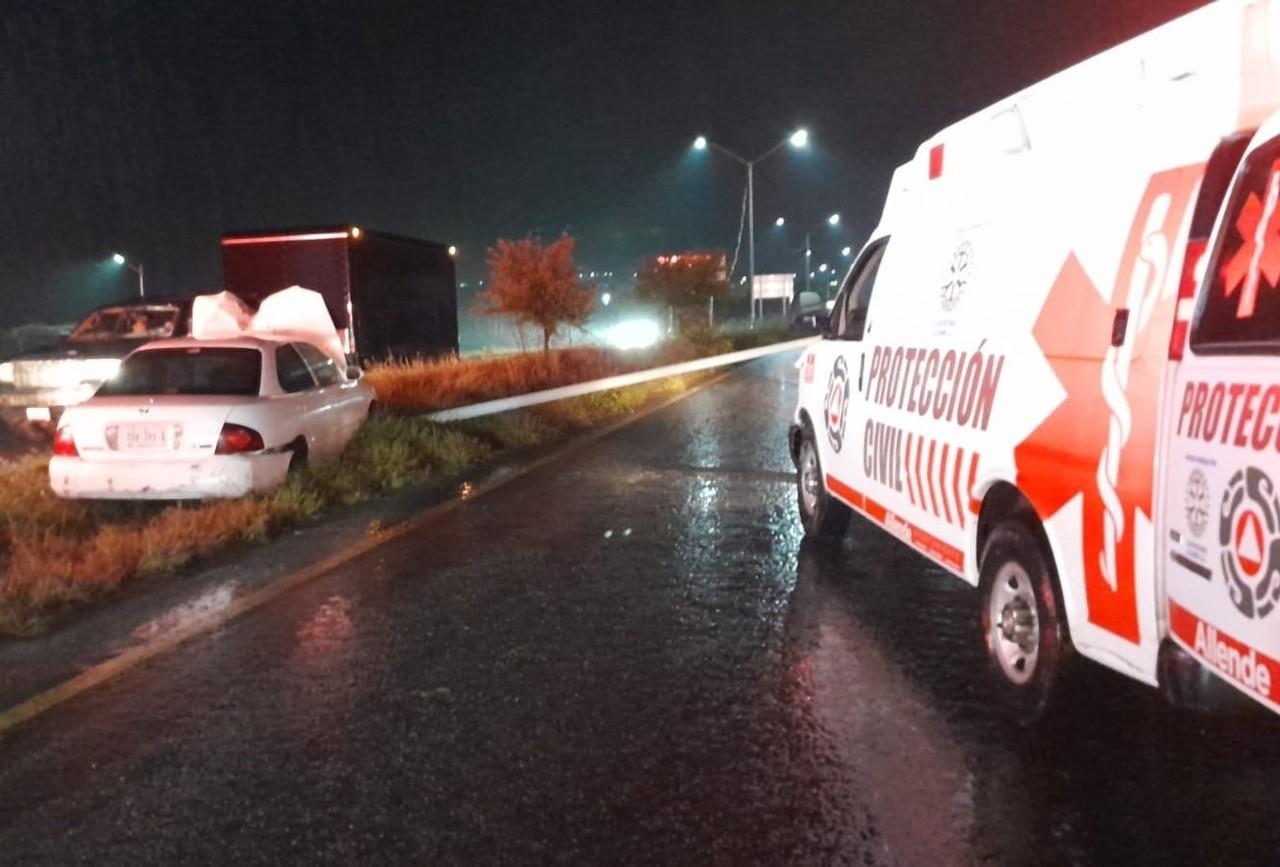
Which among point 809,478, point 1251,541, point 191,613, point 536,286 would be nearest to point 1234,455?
point 1251,541

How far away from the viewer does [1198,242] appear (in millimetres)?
3742

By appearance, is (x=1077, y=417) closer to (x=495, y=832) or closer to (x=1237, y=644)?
(x=1237, y=644)

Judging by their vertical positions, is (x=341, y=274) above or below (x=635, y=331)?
above

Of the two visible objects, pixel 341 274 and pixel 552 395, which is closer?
pixel 552 395

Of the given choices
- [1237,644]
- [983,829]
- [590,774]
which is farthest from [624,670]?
[1237,644]

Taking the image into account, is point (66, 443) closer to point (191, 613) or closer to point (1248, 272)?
point (191, 613)

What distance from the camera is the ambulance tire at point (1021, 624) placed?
4570mm

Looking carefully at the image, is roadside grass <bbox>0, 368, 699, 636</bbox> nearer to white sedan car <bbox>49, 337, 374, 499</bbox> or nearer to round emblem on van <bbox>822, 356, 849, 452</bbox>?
white sedan car <bbox>49, 337, 374, 499</bbox>

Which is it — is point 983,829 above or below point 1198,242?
below

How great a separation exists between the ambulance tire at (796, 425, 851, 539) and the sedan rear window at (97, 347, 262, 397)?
424 centimetres

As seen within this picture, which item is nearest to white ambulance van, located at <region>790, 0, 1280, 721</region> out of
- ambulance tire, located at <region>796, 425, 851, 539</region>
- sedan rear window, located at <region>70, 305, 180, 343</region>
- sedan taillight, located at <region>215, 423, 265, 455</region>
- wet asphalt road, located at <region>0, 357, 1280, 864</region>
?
wet asphalt road, located at <region>0, 357, 1280, 864</region>

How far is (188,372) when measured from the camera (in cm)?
962

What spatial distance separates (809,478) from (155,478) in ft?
15.5

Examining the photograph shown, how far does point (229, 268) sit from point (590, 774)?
16968mm
